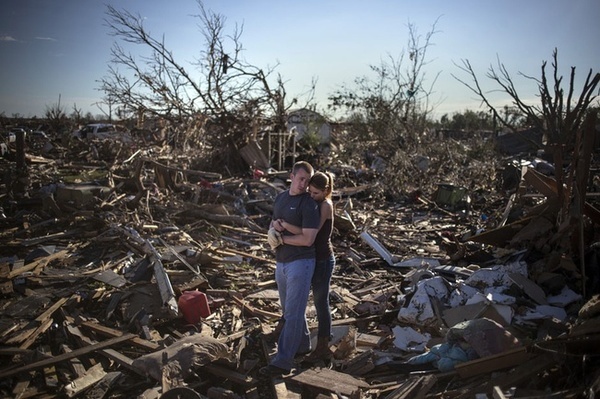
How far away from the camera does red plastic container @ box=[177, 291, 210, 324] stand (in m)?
5.26

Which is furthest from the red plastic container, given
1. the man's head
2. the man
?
the man's head

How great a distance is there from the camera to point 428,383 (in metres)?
3.65

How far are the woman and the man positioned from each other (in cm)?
9

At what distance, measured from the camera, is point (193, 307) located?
5.29 m

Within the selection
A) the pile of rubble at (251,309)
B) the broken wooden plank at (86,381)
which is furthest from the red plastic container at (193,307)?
the broken wooden plank at (86,381)

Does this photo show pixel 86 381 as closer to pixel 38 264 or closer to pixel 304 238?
pixel 304 238

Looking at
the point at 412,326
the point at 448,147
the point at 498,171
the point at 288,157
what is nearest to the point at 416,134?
the point at 448,147

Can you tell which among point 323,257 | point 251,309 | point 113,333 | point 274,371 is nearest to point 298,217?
point 323,257

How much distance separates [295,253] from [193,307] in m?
2.05

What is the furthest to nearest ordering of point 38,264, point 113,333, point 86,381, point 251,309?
point 38,264 → point 251,309 → point 113,333 → point 86,381

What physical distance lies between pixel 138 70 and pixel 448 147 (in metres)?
13.6

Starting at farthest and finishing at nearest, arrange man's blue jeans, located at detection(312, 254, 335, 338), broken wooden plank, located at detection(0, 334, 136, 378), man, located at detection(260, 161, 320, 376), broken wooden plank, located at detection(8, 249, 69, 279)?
broken wooden plank, located at detection(8, 249, 69, 279) < man's blue jeans, located at detection(312, 254, 335, 338) < man, located at detection(260, 161, 320, 376) < broken wooden plank, located at detection(0, 334, 136, 378)

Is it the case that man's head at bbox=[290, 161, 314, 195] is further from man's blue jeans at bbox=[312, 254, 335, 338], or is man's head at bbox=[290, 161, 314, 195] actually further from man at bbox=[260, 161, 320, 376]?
man's blue jeans at bbox=[312, 254, 335, 338]

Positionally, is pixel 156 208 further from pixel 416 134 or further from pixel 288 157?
pixel 416 134
